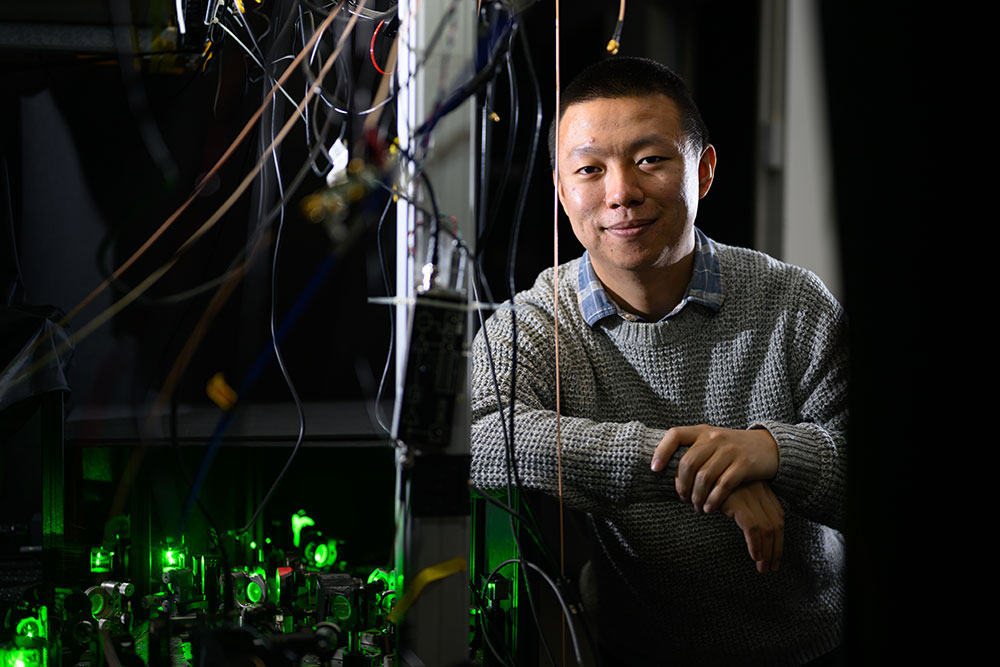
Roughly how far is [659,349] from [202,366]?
3.82ft

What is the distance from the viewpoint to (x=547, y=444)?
43.5 inches

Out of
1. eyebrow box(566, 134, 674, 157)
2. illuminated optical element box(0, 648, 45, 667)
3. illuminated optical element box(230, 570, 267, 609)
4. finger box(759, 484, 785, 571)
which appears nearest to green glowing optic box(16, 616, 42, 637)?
illuminated optical element box(0, 648, 45, 667)

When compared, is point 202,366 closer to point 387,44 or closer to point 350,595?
point 387,44

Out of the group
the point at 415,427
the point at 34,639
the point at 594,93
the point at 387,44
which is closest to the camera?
the point at 415,427

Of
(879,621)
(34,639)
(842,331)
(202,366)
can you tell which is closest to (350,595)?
(34,639)

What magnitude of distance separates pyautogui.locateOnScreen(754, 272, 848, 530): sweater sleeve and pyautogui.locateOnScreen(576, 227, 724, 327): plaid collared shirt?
14cm

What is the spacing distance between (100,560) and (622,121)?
1061 millimetres

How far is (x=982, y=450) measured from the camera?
527 millimetres

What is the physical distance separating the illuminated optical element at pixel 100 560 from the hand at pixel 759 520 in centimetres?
92

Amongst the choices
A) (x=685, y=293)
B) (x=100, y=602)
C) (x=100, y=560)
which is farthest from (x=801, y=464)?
(x=100, y=560)

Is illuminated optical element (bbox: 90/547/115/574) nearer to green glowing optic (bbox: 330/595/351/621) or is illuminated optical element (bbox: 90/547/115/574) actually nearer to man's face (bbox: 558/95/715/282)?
green glowing optic (bbox: 330/595/351/621)

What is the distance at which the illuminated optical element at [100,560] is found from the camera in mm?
1208

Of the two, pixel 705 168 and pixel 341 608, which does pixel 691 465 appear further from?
pixel 705 168

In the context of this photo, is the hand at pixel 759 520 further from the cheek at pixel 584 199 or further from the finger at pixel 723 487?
the cheek at pixel 584 199
